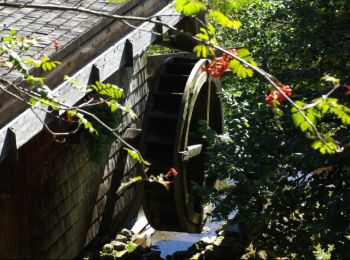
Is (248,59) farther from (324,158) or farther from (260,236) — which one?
(260,236)

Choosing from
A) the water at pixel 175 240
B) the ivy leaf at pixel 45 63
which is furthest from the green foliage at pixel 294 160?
the water at pixel 175 240

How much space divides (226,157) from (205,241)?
3.05 metres

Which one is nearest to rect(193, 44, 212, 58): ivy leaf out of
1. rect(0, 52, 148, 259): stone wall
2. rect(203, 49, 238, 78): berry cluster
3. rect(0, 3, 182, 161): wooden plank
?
rect(203, 49, 238, 78): berry cluster

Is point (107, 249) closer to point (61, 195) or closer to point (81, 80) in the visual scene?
point (61, 195)

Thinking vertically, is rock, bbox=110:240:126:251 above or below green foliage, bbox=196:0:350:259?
below

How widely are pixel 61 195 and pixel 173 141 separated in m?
1.80

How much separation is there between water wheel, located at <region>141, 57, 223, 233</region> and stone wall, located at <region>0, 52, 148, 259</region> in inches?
16.6

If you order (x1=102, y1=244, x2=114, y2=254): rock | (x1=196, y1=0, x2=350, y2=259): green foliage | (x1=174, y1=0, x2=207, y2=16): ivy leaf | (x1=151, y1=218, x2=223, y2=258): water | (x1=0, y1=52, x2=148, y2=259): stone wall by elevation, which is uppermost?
(x1=174, y1=0, x2=207, y2=16): ivy leaf

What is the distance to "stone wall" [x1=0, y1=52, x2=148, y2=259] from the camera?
24.7 ft

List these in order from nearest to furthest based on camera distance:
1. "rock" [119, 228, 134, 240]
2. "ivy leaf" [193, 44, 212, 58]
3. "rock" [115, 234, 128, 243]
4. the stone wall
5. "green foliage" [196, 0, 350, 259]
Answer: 1. "ivy leaf" [193, 44, 212, 58]
2. "green foliage" [196, 0, 350, 259]
3. the stone wall
4. "rock" [115, 234, 128, 243]
5. "rock" [119, 228, 134, 240]

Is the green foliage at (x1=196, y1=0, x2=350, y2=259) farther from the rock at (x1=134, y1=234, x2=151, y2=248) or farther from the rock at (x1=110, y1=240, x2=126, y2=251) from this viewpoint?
the rock at (x1=134, y1=234, x2=151, y2=248)

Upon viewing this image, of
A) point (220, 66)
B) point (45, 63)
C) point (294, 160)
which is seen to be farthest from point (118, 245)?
point (220, 66)

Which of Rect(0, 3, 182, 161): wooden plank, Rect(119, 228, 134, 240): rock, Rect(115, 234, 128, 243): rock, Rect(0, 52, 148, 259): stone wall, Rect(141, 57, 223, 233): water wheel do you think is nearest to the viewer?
Rect(0, 3, 182, 161): wooden plank

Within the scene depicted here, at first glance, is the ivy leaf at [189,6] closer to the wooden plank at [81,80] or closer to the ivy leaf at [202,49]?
the ivy leaf at [202,49]
